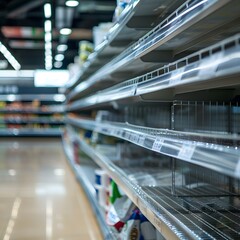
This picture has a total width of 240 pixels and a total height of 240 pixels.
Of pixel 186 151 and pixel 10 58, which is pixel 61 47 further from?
pixel 186 151

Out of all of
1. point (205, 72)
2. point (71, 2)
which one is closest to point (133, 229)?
point (205, 72)

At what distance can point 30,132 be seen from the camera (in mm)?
15688

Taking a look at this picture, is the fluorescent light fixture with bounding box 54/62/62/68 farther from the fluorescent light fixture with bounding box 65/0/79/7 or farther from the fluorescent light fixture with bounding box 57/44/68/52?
the fluorescent light fixture with bounding box 65/0/79/7

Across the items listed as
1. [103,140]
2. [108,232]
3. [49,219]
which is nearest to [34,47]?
[103,140]

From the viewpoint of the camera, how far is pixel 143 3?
75.3 inches

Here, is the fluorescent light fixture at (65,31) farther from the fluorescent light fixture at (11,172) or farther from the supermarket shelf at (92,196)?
the supermarket shelf at (92,196)

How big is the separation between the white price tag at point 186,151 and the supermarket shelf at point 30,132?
14755 millimetres

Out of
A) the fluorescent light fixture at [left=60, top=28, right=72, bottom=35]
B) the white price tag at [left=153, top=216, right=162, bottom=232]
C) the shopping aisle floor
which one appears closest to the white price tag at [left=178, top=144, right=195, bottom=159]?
the white price tag at [left=153, top=216, right=162, bottom=232]

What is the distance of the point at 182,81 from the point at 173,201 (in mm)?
738

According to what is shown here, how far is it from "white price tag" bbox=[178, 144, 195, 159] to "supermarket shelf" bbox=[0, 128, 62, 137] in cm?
1475

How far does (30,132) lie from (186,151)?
15.0 m

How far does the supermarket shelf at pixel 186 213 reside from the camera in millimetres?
1320

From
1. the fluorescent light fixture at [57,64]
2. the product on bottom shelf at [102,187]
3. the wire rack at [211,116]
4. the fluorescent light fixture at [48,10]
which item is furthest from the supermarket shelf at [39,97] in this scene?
the wire rack at [211,116]

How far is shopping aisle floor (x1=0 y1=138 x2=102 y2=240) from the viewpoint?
10.0 feet
